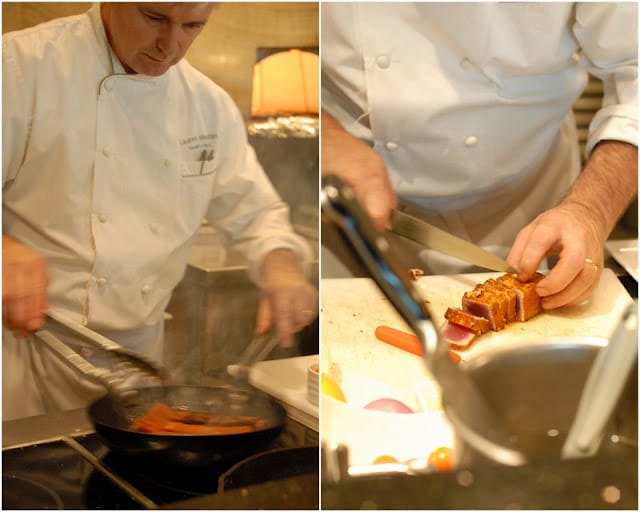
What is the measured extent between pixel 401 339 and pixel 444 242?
0.17m

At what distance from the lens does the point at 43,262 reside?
1306 mm

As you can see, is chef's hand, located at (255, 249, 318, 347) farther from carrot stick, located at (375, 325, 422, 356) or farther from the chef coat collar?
the chef coat collar

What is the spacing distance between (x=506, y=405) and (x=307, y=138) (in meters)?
0.51

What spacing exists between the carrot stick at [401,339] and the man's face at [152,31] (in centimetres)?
51

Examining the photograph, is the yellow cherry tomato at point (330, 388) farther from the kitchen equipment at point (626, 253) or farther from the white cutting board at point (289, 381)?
the kitchen equipment at point (626, 253)

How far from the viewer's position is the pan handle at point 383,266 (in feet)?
3.90

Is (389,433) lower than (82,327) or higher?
lower

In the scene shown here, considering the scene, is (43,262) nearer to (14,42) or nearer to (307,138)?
(14,42)

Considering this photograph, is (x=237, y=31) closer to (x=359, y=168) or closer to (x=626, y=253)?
(x=359, y=168)

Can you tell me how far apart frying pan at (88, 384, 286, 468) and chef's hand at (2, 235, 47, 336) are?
0.17 meters

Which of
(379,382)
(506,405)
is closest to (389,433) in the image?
(379,382)

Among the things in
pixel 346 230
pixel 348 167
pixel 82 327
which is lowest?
pixel 82 327

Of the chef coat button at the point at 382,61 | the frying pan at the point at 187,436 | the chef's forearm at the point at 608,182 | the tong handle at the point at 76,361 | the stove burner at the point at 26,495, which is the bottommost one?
the stove burner at the point at 26,495

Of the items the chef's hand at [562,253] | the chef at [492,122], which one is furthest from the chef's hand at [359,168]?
the chef's hand at [562,253]
